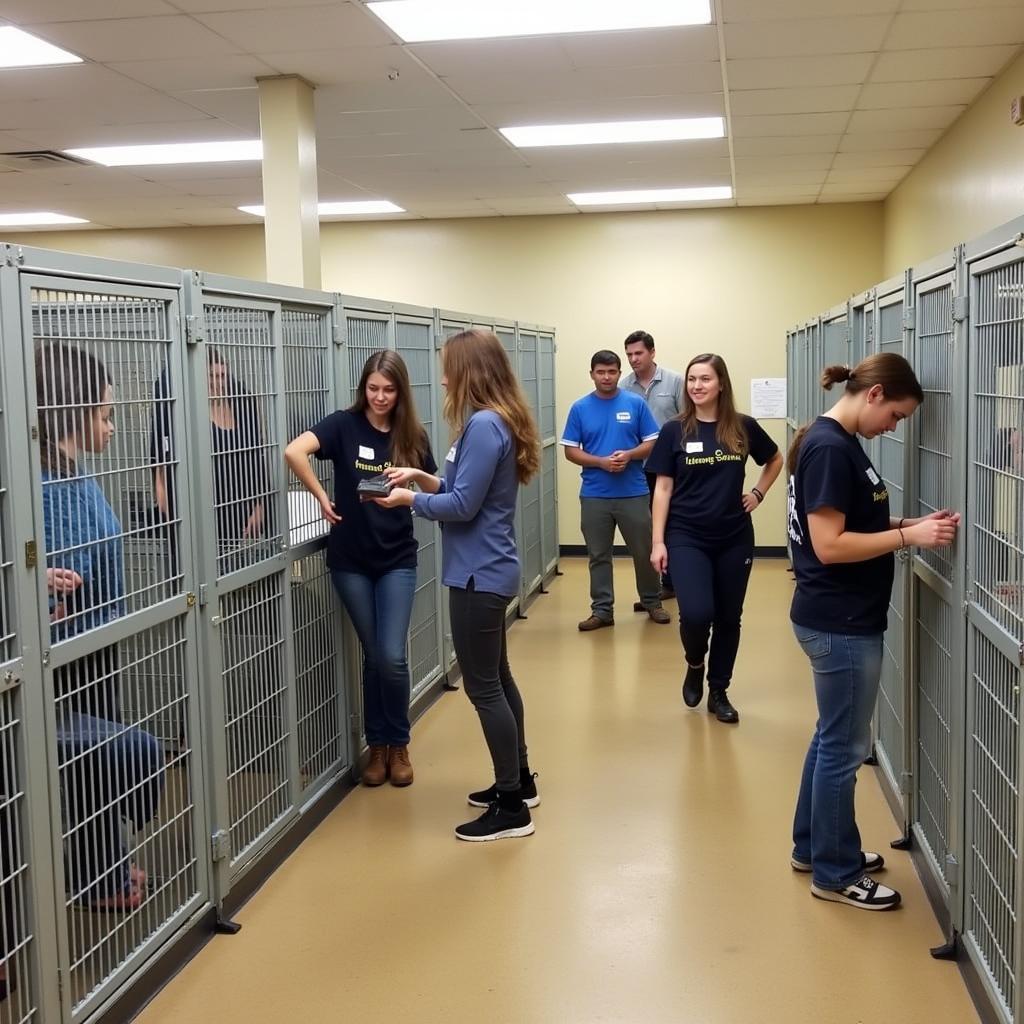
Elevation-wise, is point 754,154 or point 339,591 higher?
point 754,154

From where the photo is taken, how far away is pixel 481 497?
3.39m

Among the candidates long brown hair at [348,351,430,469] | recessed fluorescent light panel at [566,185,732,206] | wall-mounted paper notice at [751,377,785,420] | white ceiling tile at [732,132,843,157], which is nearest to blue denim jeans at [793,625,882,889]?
long brown hair at [348,351,430,469]

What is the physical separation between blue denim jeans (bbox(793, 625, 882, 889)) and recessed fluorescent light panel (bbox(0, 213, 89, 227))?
8.08 metres

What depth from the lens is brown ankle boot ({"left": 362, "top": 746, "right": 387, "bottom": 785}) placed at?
4.23 m

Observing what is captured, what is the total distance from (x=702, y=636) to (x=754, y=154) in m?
3.64

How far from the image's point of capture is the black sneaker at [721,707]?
16.1ft

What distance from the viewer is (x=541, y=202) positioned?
352 inches

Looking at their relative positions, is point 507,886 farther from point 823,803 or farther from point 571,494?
point 571,494

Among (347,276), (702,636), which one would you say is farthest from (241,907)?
(347,276)

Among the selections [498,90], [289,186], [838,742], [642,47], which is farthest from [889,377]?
[289,186]

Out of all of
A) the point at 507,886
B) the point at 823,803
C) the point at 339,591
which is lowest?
the point at 507,886

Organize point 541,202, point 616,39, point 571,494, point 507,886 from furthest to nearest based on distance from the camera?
1. point 571,494
2. point 541,202
3. point 616,39
4. point 507,886

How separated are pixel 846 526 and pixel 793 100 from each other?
3504mm

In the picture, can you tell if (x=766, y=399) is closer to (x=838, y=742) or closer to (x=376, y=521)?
(x=376, y=521)
